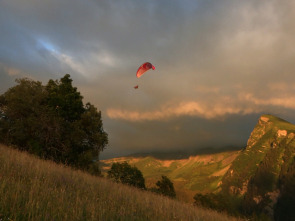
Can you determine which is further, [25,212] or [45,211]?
[45,211]

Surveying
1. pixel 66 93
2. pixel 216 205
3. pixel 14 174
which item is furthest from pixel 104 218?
Answer: pixel 216 205

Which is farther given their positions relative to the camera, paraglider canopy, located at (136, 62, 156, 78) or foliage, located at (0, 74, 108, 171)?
paraglider canopy, located at (136, 62, 156, 78)

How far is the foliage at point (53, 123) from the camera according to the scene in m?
29.6

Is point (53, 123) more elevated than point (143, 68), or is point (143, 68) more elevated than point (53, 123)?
point (143, 68)

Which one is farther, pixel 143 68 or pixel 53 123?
pixel 143 68

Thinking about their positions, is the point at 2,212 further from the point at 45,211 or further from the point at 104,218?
the point at 104,218

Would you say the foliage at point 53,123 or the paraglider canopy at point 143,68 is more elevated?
the paraglider canopy at point 143,68

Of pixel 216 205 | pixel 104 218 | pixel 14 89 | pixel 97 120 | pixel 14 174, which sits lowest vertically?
pixel 216 205

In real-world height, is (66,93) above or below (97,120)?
above

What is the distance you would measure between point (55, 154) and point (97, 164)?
6184mm

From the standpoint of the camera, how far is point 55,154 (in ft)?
94.9

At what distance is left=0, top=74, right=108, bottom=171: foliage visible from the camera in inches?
1166

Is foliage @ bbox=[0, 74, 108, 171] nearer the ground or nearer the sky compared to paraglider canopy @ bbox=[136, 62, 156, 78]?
nearer the ground

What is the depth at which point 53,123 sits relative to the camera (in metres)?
30.0
